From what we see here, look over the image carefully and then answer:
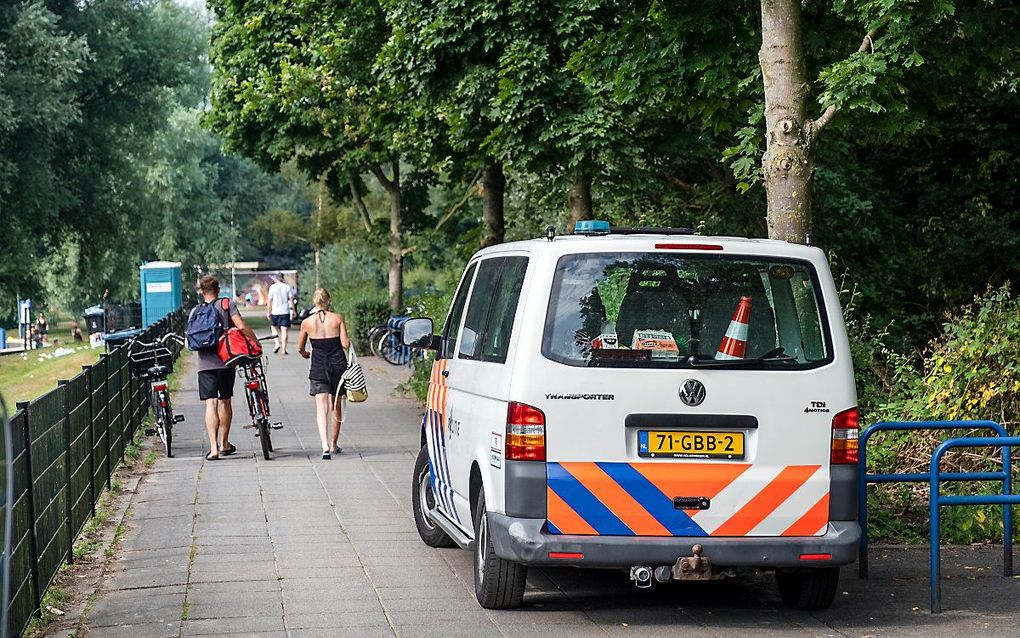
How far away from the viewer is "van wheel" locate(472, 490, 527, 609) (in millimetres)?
7586

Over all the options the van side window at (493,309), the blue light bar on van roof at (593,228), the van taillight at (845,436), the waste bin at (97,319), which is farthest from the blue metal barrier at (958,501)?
the waste bin at (97,319)

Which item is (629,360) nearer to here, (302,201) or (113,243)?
(113,243)

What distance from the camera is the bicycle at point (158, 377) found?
1545 cm

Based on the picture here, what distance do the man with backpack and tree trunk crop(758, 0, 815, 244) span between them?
19.9 ft

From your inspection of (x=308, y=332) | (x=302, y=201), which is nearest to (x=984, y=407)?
(x=308, y=332)

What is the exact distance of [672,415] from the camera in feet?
23.4

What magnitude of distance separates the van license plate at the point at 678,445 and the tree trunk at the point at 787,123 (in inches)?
158

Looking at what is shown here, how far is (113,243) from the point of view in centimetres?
4400

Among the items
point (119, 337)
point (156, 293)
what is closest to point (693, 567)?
point (119, 337)

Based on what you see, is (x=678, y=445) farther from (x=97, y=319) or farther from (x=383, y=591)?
(x=97, y=319)

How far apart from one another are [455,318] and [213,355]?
6.00 m

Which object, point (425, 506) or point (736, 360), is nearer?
point (736, 360)

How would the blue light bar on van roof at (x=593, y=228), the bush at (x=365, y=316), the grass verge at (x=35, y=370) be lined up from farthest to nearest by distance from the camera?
the bush at (x=365, y=316) → the grass verge at (x=35, y=370) → the blue light bar on van roof at (x=593, y=228)

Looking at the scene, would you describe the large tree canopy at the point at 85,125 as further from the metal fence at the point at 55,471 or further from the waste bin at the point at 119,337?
the metal fence at the point at 55,471
